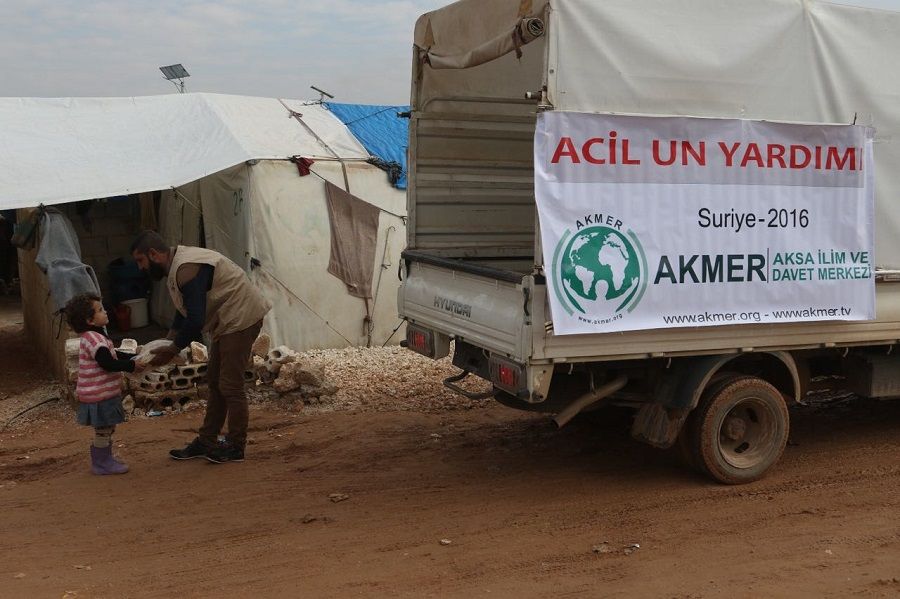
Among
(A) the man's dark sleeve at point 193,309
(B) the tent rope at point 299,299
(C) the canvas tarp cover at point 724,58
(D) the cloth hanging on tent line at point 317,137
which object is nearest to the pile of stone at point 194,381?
(B) the tent rope at point 299,299

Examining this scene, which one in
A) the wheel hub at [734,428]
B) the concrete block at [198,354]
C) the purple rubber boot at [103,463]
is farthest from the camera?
the concrete block at [198,354]

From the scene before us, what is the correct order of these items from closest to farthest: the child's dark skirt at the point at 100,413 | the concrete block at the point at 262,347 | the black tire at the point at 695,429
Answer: the black tire at the point at 695,429, the child's dark skirt at the point at 100,413, the concrete block at the point at 262,347

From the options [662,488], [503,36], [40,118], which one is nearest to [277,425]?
[662,488]

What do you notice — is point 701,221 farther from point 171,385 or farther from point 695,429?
point 171,385

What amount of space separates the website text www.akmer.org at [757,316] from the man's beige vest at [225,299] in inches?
109

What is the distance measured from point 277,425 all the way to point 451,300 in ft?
8.21

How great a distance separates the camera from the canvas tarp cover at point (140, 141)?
8719 mm

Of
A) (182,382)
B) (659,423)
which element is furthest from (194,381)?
(659,423)

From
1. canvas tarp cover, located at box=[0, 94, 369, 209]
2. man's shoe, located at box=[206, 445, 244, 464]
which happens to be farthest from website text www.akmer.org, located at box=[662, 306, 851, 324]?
canvas tarp cover, located at box=[0, 94, 369, 209]

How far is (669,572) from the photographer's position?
4.43 metres

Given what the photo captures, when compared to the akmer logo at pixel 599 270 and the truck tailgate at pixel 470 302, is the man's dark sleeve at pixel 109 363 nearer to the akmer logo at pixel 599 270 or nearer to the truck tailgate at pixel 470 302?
the truck tailgate at pixel 470 302

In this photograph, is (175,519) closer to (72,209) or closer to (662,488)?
(662,488)

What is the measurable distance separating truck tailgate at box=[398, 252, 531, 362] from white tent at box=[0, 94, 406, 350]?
370cm

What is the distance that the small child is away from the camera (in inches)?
230
